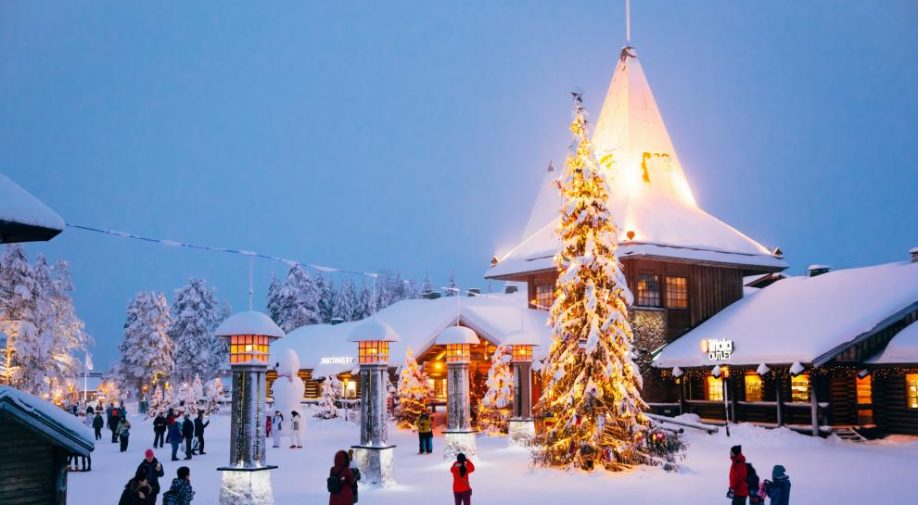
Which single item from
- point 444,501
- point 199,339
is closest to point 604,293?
point 444,501

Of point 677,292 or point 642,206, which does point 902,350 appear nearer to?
point 677,292

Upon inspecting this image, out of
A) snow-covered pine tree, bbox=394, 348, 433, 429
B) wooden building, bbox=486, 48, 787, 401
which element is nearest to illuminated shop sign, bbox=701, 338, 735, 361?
wooden building, bbox=486, 48, 787, 401

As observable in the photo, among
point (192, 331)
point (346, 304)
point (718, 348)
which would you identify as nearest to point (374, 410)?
point (718, 348)

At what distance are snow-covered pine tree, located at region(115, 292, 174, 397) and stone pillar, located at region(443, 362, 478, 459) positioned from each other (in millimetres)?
46678

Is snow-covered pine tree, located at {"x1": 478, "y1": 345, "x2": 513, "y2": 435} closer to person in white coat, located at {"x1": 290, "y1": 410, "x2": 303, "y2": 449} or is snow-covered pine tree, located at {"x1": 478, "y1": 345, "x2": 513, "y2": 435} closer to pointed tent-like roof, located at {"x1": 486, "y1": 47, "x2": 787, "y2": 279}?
pointed tent-like roof, located at {"x1": 486, "y1": 47, "x2": 787, "y2": 279}

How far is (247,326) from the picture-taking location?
1758 cm

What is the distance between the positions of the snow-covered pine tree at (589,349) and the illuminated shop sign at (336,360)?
25.5 meters

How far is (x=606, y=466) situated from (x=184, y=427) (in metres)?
14.1

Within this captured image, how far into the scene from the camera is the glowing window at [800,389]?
3325 cm

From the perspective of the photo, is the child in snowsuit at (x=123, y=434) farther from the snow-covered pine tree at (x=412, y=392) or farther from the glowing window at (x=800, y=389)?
the glowing window at (x=800, y=389)

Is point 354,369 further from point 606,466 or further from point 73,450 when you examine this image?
point 73,450

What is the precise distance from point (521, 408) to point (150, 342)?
46353 millimetres

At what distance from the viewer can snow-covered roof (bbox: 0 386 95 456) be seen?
10.2 meters

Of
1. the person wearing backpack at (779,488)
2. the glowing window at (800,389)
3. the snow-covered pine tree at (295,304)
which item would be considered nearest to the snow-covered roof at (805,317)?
the glowing window at (800,389)
